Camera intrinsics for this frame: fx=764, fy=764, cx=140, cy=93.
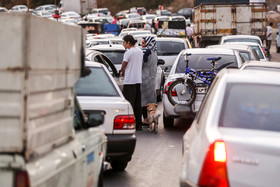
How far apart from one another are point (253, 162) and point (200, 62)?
35.6ft

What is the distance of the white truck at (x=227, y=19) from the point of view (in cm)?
3850

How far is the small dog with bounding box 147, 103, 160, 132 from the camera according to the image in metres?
14.6

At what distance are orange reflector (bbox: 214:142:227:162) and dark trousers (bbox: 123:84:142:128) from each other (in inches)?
354

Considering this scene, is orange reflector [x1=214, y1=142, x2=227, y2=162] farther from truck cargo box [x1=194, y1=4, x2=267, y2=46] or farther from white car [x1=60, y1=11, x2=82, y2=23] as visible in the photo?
white car [x1=60, y1=11, x2=82, y2=23]

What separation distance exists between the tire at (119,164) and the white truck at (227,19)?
28646 mm

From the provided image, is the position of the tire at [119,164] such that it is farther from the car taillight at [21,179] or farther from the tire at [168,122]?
the car taillight at [21,179]

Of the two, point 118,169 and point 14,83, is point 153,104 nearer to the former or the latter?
point 118,169

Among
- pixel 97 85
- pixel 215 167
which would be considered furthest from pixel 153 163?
→ pixel 215 167

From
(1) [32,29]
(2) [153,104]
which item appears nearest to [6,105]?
(1) [32,29]

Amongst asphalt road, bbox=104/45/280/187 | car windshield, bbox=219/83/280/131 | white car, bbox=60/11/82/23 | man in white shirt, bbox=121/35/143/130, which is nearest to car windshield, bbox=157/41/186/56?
asphalt road, bbox=104/45/280/187

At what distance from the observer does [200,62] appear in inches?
637

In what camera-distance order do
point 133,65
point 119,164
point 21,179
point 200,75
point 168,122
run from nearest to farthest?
point 21,179
point 119,164
point 133,65
point 200,75
point 168,122

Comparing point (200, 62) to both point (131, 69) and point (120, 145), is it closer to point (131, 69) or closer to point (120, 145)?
point (131, 69)

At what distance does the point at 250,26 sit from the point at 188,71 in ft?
80.7
